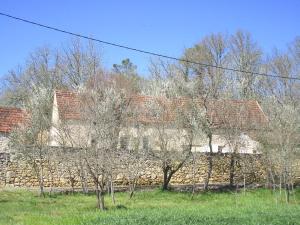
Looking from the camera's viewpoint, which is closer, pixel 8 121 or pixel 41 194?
pixel 41 194

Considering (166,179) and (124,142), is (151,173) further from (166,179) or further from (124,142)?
(124,142)

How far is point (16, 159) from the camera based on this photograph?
23.0 metres

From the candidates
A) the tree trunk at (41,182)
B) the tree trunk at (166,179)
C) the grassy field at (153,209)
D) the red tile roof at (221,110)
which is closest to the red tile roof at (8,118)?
the red tile roof at (221,110)

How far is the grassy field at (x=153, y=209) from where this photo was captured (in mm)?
11375

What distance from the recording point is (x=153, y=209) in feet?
47.5

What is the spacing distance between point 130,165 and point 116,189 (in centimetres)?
174

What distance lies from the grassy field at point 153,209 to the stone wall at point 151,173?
70.6 inches

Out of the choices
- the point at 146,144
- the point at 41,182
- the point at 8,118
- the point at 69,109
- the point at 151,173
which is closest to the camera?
the point at 41,182

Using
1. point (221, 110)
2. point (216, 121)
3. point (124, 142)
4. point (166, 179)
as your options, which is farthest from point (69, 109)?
point (221, 110)

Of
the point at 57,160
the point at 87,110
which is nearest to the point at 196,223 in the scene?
the point at 87,110

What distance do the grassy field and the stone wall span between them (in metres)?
1.79

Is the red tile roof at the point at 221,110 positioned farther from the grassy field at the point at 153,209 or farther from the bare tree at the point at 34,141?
the grassy field at the point at 153,209

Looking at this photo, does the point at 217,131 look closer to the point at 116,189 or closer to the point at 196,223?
the point at 116,189

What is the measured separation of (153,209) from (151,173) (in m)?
10.4
